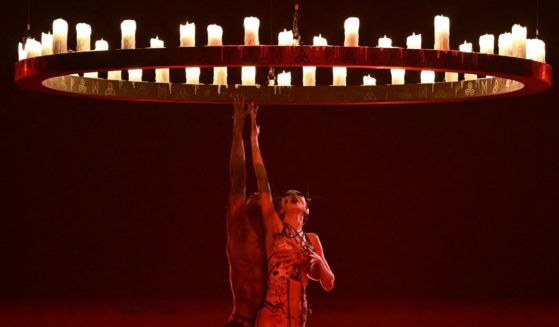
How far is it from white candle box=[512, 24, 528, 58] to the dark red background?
171 inches

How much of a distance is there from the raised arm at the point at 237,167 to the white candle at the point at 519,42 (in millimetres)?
1393

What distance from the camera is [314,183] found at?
8.30 metres

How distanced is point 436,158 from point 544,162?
0.95 metres

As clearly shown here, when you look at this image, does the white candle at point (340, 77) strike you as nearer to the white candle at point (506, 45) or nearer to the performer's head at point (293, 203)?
the performer's head at point (293, 203)

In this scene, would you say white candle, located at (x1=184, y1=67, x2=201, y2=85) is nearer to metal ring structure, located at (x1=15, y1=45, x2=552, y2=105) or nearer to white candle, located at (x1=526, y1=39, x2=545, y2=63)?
metal ring structure, located at (x1=15, y1=45, x2=552, y2=105)

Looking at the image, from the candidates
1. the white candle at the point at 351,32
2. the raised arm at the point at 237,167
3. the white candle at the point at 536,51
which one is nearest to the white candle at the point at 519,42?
the white candle at the point at 536,51

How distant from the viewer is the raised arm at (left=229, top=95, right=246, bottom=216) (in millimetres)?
4676

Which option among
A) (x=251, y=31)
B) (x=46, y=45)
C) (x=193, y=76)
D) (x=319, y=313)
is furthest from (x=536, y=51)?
(x=319, y=313)

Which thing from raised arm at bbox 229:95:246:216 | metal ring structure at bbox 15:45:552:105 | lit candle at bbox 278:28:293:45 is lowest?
raised arm at bbox 229:95:246:216

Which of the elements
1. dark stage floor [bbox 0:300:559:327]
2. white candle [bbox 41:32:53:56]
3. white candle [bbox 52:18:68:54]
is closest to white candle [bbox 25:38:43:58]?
white candle [bbox 41:32:53:56]

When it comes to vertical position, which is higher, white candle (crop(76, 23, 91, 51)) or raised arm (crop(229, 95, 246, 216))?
white candle (crop(76, 23, 91, 51))

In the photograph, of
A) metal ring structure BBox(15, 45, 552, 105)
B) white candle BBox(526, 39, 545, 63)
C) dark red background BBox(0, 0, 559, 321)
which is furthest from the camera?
dark red background BBox(0, 0, 559, 321)

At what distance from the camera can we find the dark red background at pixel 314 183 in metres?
8.24

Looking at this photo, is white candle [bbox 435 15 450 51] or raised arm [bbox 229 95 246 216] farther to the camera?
raised arm [bbox 229 95 246 216]
